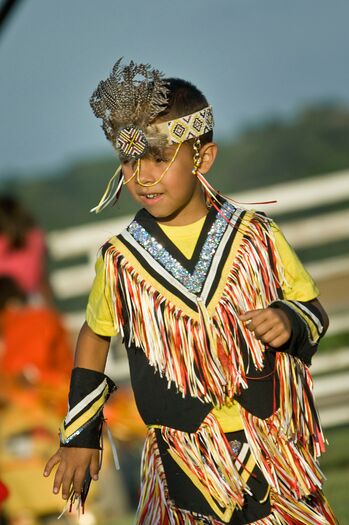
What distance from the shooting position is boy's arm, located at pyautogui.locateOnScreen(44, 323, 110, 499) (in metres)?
3.83

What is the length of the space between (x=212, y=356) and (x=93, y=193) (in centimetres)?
2200

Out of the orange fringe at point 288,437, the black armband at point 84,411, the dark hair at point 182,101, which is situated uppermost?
the dark hair at point 182,101

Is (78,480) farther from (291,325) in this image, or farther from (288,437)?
(291,325)

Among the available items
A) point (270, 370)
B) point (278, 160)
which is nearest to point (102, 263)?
point (270, 370)

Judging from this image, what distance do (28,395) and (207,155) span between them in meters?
3.46

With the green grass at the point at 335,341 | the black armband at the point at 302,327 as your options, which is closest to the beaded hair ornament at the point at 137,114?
the black armband at the point at 302,327

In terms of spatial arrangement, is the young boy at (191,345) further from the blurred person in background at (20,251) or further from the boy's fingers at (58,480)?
the blurred person in background at (20,251)

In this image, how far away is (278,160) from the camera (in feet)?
79.4

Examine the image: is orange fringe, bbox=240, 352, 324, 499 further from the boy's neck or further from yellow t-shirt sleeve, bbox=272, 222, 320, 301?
the boy's neck

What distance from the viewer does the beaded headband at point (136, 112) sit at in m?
3.85

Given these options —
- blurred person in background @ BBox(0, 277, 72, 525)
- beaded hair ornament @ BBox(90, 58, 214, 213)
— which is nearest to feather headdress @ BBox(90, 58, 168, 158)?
beaded hair ornament @ BBox(90, 58, 214, 213)

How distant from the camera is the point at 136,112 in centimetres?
387

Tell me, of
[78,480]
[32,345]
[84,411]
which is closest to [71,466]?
[78,480]

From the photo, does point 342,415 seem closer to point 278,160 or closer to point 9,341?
point 9,341
